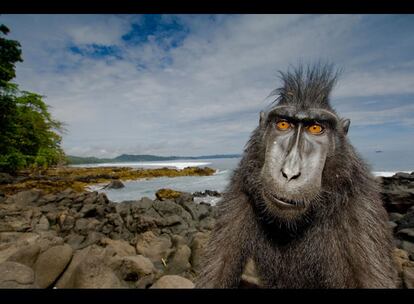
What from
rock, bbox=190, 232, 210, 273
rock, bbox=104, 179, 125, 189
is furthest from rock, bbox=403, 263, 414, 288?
rock, bbox=104, 179, 125, 189

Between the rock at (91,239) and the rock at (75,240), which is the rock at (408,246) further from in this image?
the rock at (75,240)

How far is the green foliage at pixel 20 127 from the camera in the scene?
41.8ft

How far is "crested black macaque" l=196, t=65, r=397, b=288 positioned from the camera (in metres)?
2.19

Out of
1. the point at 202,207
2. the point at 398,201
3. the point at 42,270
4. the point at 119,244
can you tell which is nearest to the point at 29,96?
the point at 202,207

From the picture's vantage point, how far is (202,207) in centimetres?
984

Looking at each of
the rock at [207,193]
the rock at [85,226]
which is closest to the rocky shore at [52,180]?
the rock at [207,193]

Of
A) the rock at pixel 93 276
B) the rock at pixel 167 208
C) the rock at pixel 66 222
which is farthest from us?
the rock at pixel 167 208

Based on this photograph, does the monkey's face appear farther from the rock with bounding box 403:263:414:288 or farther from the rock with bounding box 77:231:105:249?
the rock with bounding box 77:231:105:249

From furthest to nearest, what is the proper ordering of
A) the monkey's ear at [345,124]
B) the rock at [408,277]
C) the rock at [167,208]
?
the rock at [167,208], the rock at [408,277], the monkey's ear at [345,124]

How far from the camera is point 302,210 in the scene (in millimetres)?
2113

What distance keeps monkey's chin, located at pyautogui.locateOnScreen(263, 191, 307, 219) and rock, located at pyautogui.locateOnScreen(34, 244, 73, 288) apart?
10.1 feet

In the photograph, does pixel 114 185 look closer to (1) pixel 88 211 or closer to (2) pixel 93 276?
(1) pixel 88 211

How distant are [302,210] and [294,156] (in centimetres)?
38
